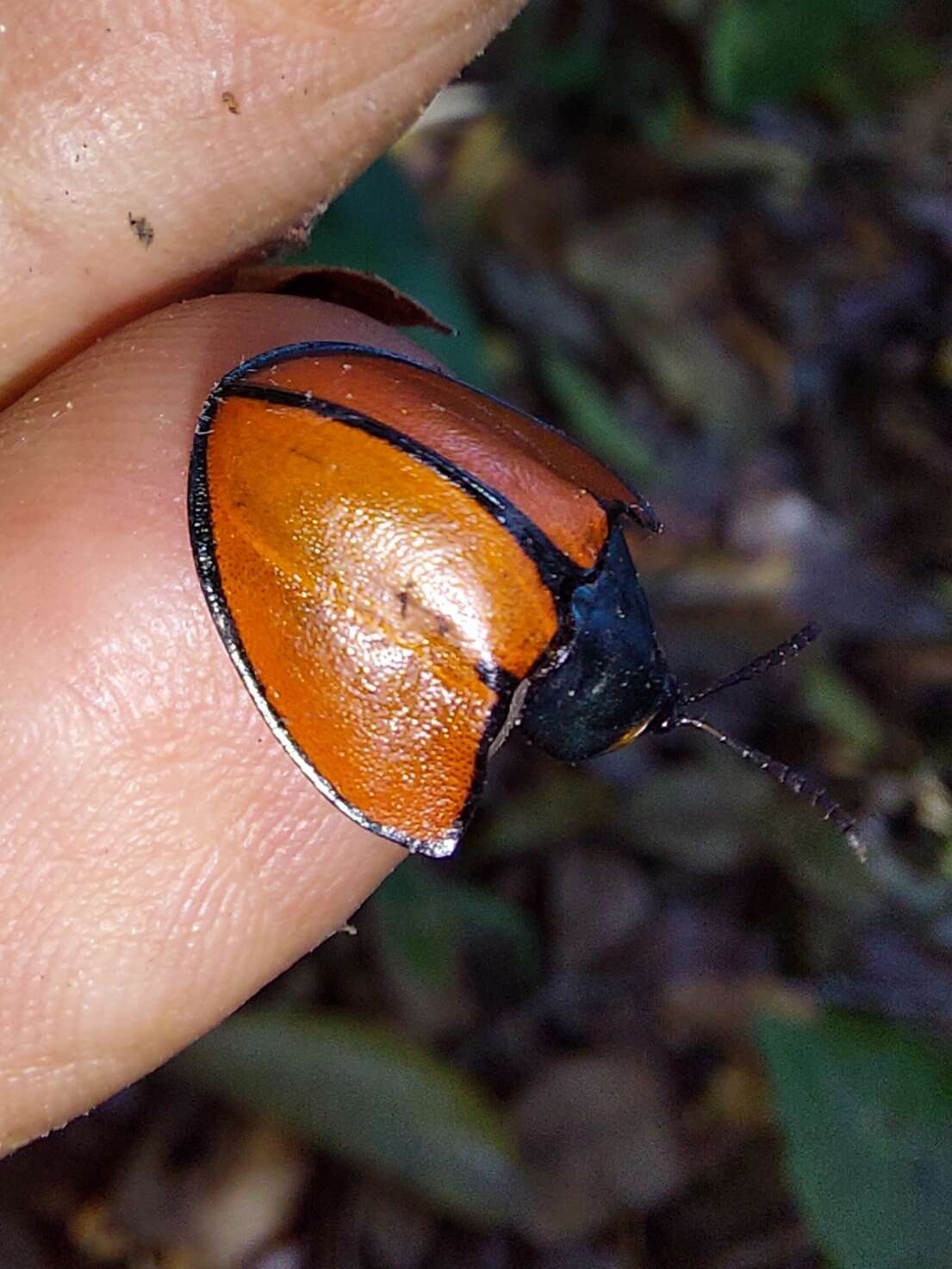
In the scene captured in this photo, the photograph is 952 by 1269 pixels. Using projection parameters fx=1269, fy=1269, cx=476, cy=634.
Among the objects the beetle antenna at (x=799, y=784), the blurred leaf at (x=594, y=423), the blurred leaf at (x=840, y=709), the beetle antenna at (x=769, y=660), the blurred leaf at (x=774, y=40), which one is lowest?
the blurred leaf at (x=840, y=709)

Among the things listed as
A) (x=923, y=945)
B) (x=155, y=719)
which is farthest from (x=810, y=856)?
(x=155, y=719)

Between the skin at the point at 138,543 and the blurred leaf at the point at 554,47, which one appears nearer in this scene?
the skin at the point at 138,543

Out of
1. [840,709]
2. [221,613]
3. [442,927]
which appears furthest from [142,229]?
[840,709]

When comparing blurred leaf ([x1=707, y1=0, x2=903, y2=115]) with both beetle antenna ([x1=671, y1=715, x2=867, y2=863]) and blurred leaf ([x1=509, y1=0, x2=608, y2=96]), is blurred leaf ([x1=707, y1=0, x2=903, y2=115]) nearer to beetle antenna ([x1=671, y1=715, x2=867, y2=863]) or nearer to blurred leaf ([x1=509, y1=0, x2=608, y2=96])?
blurred leaf ([x1=509, y1=0, x2=608, y2=96])

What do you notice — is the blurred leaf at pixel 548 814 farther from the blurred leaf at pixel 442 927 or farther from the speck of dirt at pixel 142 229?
the speck of dirt at pixel 142 229

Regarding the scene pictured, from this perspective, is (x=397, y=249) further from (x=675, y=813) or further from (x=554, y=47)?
(x=675, y=813)

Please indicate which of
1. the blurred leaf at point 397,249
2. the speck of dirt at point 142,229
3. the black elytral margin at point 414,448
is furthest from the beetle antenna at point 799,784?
the blurred leaf at point 397,249
